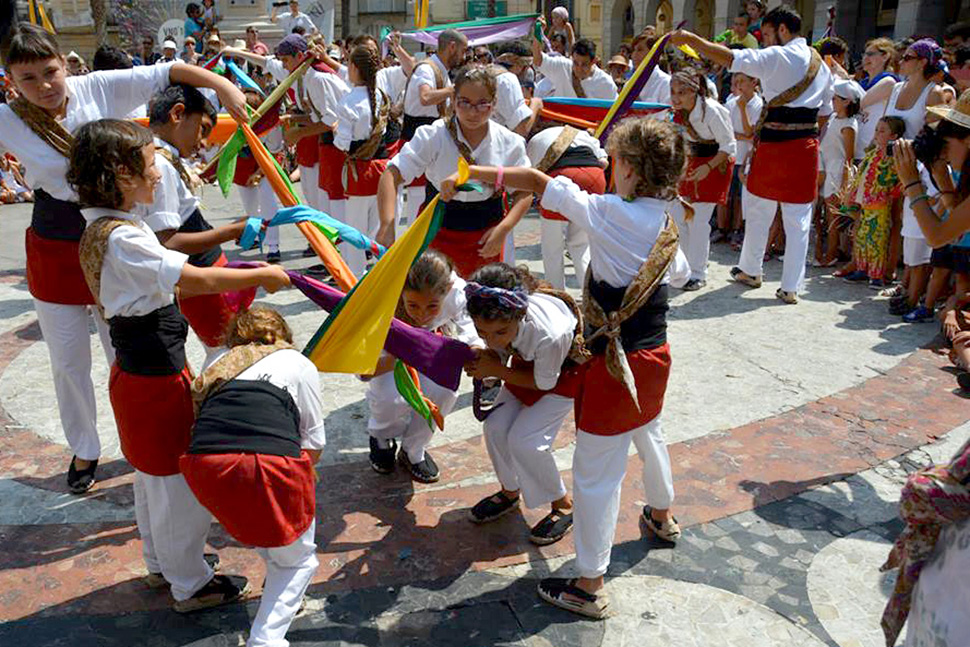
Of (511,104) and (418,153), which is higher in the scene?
(511,104)

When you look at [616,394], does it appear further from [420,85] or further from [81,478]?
[420,85]

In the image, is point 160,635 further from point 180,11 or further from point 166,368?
point 180,11

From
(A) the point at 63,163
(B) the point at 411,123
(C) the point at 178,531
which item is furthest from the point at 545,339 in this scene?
(B) the point at 411,123

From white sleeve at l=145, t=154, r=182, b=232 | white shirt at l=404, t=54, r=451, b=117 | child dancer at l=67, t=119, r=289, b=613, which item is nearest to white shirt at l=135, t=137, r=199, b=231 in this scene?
white sleeve at l=145, t=154, r=182, b=232

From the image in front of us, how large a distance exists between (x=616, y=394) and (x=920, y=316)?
4444 millimetres

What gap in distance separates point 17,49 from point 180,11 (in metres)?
29.6

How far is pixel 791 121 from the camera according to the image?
251 inches

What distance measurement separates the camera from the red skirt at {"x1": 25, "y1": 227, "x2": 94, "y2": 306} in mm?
3721

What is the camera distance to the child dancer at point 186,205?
3384 mm

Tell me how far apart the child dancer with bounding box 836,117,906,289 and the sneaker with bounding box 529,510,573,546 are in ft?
16.2

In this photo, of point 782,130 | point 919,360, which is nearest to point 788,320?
point 919,360

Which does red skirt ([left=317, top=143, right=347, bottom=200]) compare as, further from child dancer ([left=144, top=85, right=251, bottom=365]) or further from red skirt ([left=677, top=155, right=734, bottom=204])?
red skirt ([left=677, top=155, right=734, bottom=204])

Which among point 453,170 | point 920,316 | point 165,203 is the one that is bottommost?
point 920,316

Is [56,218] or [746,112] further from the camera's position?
[746,112]
